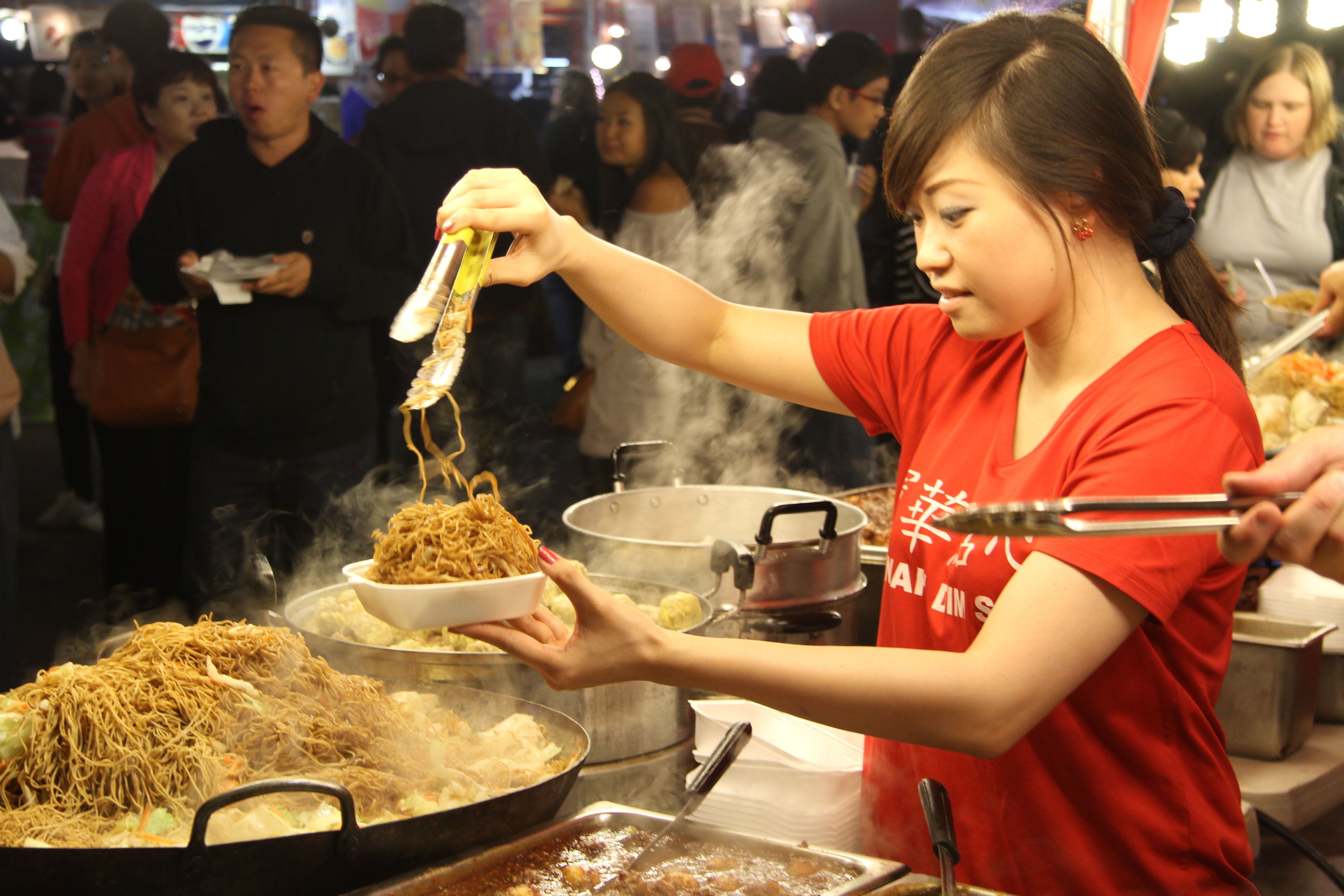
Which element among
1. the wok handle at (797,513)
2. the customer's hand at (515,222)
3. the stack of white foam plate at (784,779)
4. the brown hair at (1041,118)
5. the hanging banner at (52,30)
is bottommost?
the stack of white foam plate at (784,779)

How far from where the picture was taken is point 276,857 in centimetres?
158

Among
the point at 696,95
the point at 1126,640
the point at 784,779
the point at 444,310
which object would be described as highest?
the point at 696,95

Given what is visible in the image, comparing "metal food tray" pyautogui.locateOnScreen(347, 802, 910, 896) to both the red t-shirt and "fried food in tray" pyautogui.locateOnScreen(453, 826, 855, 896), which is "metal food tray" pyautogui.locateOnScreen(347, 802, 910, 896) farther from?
the red t-shirt

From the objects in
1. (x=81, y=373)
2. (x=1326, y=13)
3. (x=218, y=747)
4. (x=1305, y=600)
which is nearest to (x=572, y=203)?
(x=81, y=373)

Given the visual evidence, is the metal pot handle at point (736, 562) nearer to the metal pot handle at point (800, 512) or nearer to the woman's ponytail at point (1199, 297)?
the metal pot handle at point (800, 512)

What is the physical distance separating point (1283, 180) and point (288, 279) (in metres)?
5.02

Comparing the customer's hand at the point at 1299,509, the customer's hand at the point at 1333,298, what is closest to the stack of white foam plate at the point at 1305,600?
the customer's hand at the point at 1333,298

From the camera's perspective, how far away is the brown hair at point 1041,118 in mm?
1637

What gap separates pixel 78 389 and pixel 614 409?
2.64m


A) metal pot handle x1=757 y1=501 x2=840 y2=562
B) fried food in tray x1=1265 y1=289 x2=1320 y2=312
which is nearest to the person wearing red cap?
fried food in tray x1=1265 y1=289 x2=1320 y2=312

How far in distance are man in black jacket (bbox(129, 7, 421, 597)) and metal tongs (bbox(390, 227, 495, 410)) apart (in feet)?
7.89

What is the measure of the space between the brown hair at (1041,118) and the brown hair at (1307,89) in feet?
15.7

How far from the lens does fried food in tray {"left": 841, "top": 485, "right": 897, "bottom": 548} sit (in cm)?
375

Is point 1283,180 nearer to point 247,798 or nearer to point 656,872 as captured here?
point 656,872
